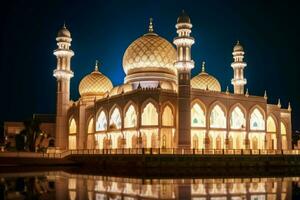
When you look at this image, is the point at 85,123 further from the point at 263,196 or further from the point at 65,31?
the point at 263,196

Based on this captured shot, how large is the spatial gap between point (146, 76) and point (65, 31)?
9805mm

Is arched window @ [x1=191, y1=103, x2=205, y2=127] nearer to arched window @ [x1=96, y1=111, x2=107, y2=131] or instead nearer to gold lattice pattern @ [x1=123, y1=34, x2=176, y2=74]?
gold lattice pattern @ [x1=123, y1=34, x2=176, y2=74]

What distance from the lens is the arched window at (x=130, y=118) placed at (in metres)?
30.9

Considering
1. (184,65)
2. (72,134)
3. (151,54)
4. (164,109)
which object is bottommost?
(72,134)

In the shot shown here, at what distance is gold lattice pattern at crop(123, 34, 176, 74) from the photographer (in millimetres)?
34000

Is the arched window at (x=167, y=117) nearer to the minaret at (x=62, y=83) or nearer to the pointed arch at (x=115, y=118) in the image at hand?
the pointed arch at (x=115, y=118)

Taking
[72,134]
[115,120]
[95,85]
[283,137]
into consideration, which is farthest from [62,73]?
[283,137]

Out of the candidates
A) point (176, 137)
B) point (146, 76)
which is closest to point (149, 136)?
point (176, 137)

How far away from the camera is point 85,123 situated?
36.8 meters

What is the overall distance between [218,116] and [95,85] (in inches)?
484

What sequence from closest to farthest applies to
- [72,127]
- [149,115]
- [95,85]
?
1. [149,115]
2. [72,127]
3. [95,85]

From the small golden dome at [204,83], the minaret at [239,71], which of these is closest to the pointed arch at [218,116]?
the small golden dome at [204,83]

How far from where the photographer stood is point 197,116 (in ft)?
103

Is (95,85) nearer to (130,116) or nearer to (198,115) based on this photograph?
(130,116)
